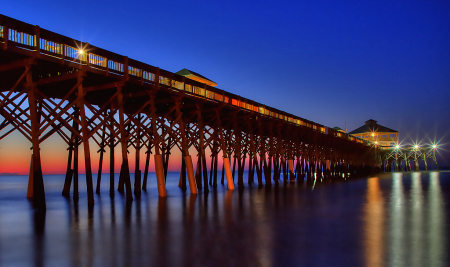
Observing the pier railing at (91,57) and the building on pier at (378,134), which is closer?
the pier railing at (91,57)

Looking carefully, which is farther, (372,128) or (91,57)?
(372,128)

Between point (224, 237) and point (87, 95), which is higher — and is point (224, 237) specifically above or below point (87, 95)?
below

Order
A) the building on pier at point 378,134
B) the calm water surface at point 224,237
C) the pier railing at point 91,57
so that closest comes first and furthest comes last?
the calm water surface at point 224,237 < the pier railing at point 91,57 < the building on pier at point 378,134

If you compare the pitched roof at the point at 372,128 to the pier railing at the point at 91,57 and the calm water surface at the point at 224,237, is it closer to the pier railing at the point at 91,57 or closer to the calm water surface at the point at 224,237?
the pier railing at the point at 91,57

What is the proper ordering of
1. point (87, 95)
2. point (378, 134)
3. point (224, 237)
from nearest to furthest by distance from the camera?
point (224, 237) → point (87, 95) → point (378, 134)

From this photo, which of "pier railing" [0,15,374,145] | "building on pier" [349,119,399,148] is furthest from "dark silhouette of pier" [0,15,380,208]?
"building on pier" [349,119,399,148]

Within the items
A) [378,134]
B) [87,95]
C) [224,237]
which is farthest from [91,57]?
[378,134]

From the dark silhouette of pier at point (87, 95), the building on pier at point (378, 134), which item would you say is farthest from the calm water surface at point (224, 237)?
the building on pier at point (378, 134)

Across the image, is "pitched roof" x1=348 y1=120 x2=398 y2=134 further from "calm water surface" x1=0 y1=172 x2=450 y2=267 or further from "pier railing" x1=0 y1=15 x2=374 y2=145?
"calm water surface" x1=0 y1=172 x2=450 y2=267

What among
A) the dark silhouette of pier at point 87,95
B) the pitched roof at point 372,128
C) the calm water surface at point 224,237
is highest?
the pitched roof at point 372,128

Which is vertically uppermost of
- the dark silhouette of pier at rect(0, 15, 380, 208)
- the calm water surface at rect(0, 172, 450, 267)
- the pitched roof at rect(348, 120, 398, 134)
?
the pitched roof at rect(348, 120, 398, 134)

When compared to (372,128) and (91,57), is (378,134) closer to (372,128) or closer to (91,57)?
(372,128)

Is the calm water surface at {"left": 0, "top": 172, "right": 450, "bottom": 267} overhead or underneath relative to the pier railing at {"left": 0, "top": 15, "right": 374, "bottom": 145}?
underneath

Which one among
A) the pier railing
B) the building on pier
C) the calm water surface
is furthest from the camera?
the building on pier
